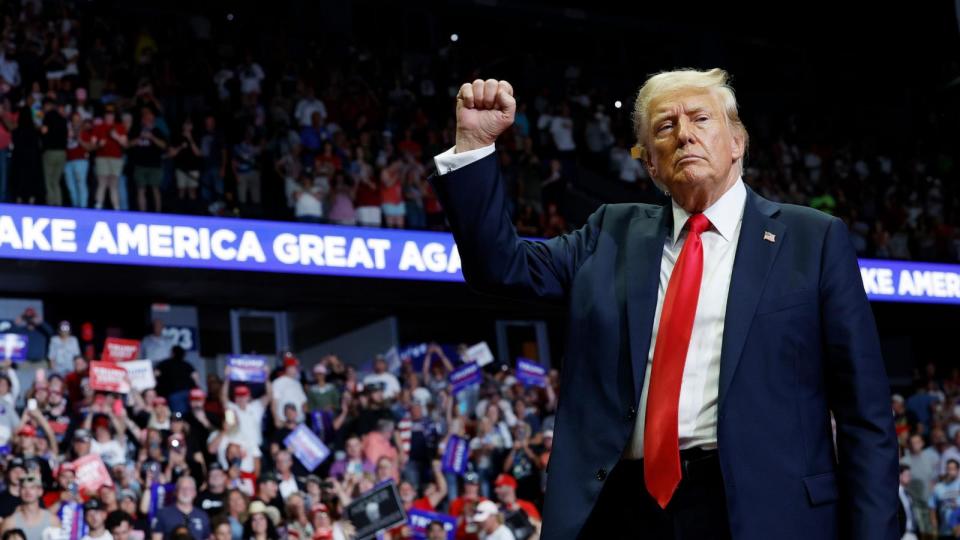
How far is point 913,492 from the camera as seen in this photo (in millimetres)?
15930

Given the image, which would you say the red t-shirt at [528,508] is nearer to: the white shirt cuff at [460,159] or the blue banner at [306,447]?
the blue banner at [306,447]

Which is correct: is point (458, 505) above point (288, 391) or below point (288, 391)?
below

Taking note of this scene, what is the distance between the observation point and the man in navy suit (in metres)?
2.24

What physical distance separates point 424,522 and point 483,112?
33.4 ft

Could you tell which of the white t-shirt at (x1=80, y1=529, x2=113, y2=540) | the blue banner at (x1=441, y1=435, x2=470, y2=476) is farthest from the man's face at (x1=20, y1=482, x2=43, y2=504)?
the blue banner at (x1=441, y1=435, x2=470, y2=476)

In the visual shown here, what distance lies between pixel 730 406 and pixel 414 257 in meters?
13.9

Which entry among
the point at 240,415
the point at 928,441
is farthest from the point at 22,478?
the point at 928,441

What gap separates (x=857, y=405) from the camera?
90.0 inches

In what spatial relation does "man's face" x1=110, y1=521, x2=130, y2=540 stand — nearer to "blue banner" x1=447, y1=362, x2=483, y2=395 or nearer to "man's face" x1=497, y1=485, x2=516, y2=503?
"man's face" x1=497, y1=485, x2=516, y2=503

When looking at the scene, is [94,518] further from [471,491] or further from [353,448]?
[471,491]

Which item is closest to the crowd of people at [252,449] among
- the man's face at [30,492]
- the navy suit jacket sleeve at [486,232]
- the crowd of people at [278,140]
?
the man's face at [30,492]

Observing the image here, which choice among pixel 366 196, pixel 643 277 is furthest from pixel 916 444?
pixel 643 277

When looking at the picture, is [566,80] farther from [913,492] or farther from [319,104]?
[913,492]

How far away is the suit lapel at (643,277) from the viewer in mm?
2352
